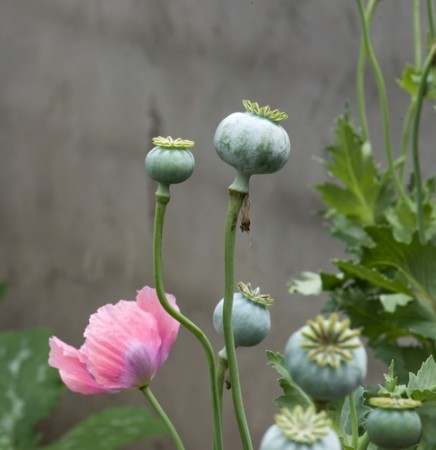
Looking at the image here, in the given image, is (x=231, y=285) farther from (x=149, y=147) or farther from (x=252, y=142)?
(x=149, y=147)

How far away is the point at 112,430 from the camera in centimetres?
188

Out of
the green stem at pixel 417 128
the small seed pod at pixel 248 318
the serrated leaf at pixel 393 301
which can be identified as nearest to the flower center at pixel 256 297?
the small seed pod at pixel 248 318

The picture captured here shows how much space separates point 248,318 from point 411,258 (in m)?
0.36

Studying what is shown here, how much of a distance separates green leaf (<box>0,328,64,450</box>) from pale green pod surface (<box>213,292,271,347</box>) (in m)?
1.68

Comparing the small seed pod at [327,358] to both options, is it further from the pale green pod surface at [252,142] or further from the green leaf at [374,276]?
the green leaf at [374,276]

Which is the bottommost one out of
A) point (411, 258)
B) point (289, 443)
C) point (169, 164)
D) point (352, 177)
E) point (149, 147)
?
point (289, 443)

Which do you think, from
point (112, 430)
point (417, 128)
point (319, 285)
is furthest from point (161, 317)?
point (112, 430)

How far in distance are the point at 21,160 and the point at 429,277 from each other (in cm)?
172

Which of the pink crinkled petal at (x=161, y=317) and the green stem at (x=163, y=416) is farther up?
the pink crinkled petal at (x=161, y=317)

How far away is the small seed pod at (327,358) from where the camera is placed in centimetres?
21

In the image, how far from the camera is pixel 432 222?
0.72 m

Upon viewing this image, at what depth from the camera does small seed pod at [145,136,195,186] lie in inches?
11.6

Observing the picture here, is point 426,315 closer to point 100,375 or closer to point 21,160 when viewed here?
point 100,375

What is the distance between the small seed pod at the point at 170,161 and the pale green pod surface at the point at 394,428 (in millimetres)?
104
